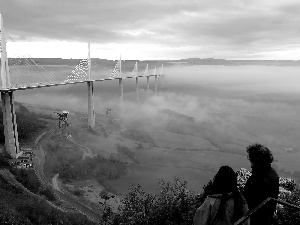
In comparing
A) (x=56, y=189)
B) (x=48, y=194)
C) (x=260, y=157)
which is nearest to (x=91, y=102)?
(x=56, y=189)

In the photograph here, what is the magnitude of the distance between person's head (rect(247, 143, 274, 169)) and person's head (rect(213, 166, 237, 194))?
1.11 metres

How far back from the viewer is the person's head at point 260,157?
5152 millimetres

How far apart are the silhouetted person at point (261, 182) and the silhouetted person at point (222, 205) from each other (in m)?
Answer: 0.86

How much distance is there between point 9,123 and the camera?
31.1 meters

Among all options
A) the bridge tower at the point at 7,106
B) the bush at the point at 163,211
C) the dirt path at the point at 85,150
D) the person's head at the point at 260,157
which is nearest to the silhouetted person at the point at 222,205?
the person's head at the point at 260,157

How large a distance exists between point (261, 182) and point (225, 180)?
1275 mm

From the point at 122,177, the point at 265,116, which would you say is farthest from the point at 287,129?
the point at 122,177

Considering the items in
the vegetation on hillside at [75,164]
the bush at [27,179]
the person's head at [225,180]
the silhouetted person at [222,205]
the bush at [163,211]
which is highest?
the person's head at [225,180]

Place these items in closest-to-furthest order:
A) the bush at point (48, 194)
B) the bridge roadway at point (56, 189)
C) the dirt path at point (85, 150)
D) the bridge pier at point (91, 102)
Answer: the bush at point (48, 194), the bridge roadway at point (56, 189), the dirt path at point (85, 150), the bridge pier at point (91, 102)

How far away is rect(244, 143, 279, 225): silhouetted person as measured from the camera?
5.14 meters

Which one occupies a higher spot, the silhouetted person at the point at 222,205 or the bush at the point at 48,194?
the silhouetted person at the point at 222,205

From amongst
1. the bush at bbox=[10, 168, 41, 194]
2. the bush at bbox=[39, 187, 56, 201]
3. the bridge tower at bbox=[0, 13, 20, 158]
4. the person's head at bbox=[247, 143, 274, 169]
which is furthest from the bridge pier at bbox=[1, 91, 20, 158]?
the person's head at bbox=[247, 143, 274, 169]

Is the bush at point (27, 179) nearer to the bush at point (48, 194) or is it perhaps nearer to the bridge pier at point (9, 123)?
the bush at point (48, 194)

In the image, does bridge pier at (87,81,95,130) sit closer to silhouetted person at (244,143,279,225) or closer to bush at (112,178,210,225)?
bush at (112,178,210,225)
